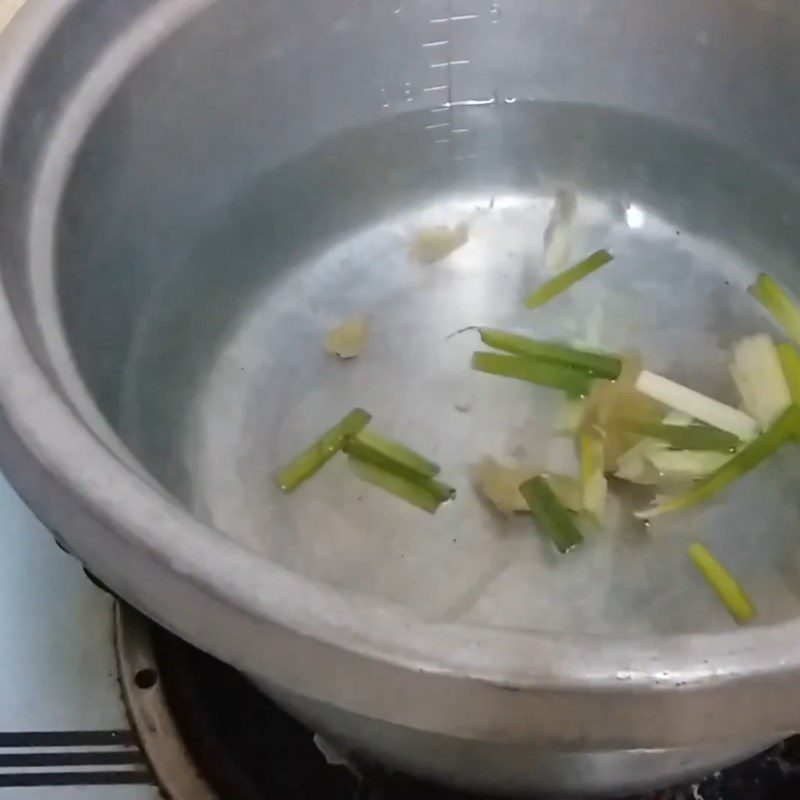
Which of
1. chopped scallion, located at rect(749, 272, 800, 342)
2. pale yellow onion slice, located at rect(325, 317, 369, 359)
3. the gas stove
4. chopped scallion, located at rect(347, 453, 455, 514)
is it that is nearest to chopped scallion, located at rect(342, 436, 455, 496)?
chopped scallion, located at rect(347, 453, 455, 514)

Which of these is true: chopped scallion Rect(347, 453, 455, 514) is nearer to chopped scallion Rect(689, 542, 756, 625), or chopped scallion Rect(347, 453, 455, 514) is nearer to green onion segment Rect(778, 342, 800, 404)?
chopped scallion Rect(689, 542, 756, 625)

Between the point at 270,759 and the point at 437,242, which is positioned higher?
the point at 437,242

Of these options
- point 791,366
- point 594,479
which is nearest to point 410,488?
point 594,479

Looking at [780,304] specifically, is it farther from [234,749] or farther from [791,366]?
[234,749]

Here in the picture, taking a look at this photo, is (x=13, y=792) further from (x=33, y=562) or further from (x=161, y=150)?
(x=161, y=150)

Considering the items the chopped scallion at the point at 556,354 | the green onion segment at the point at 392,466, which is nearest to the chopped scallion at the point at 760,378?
the chopped scallion at the point at 556,354

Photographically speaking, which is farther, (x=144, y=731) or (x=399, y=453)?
(x=399, y=453)
